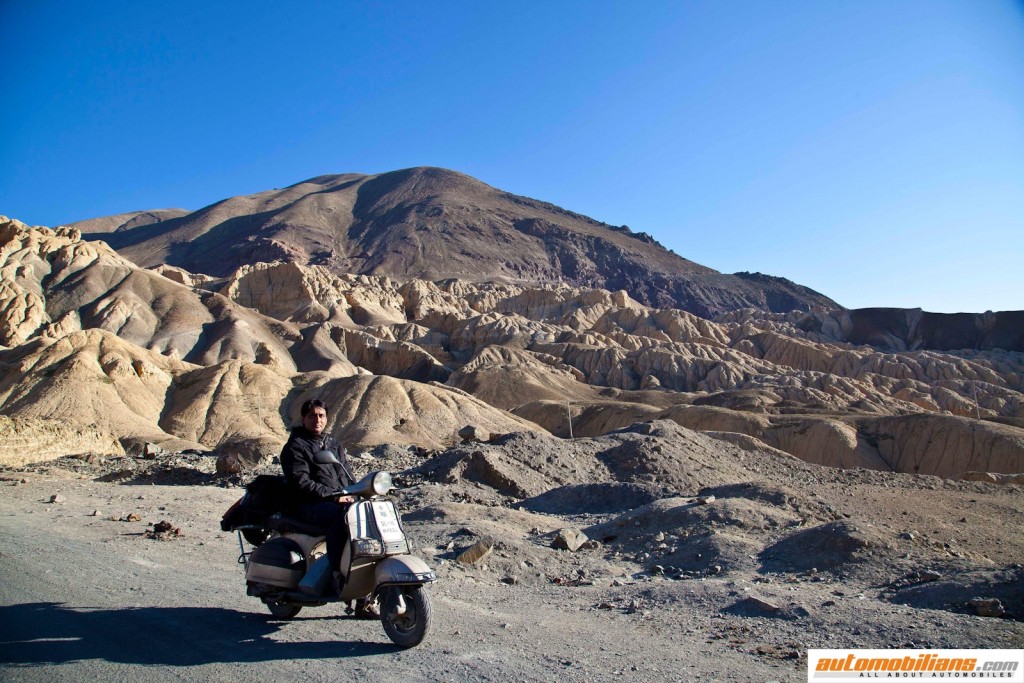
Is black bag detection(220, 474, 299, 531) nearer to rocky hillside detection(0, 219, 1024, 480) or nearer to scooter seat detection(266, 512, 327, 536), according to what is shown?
scooter seat detection(266, 512, 327, 536)

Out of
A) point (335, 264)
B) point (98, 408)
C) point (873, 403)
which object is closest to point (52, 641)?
point (98, 408)

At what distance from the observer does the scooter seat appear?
21.2ft

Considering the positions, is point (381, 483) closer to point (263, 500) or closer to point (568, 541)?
point (263, 500)

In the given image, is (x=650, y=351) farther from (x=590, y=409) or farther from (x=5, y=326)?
(x=5, y=326)

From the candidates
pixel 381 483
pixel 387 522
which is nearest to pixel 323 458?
pixel 381 483

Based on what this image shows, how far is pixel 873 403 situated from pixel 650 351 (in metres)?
27.4

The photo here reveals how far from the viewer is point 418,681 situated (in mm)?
5309

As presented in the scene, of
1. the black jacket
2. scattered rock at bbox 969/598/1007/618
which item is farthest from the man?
scattered rock at bbox 969/598/1007/618

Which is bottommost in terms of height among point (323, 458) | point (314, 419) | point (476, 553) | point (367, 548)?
point (476, 553)

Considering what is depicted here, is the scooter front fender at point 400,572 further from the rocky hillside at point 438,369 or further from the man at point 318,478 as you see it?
the rocky hillside at point 438,369

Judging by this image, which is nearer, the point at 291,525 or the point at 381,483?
the point at 381,483

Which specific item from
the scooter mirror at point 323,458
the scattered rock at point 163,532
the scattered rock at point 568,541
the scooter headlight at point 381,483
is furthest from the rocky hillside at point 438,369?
the scooter headlight at point 381,483

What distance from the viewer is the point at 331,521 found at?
631 cm

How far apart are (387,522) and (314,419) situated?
45.1 inches
